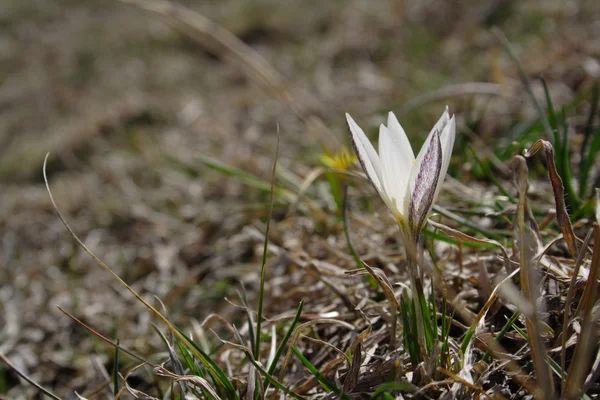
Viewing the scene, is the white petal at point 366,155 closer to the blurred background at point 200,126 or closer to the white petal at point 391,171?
the white petal at point 391,171

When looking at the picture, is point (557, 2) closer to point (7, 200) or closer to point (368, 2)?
point (368, 2)

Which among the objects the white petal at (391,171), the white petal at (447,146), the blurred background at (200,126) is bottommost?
the blurred background at (200,126)

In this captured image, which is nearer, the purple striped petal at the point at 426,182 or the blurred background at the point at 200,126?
the purple striped petal at the point at 426,182

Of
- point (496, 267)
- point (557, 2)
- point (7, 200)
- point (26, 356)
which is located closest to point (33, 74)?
point (7, 200)

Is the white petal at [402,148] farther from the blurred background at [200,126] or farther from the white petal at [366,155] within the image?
the blurred background at [200,126]

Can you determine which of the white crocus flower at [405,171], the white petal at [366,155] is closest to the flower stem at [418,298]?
the white crocus flower at [405,171]

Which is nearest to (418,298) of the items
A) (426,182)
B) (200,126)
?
→ (426,182)

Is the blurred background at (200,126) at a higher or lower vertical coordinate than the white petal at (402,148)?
lower

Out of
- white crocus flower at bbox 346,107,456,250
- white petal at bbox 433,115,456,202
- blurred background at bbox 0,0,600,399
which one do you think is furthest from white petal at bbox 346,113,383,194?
blurred background at bbox 0,0,600,399

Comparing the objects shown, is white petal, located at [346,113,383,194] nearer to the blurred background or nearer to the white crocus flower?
the white crocus flower
